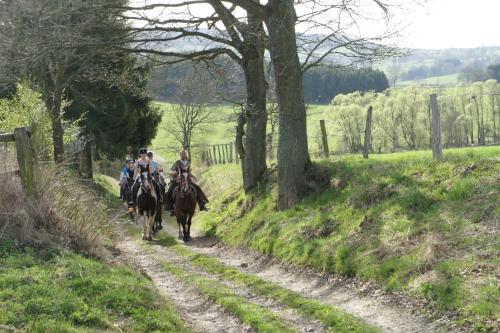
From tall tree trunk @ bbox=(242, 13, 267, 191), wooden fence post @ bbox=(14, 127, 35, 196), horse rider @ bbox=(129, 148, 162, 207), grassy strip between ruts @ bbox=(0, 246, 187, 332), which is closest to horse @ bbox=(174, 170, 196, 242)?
horse rider @ bbox=(129, 148, 162, 207)

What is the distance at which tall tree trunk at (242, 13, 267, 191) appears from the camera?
19.6 metres

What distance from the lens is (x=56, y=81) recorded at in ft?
80.4

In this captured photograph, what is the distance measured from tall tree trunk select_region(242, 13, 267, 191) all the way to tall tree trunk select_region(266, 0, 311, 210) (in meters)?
3.80

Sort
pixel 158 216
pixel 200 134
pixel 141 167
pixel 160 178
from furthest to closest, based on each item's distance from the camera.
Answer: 1. pixel 200 134
2. pixel 158 216
3. pixel 160 178
4. pixel 141 167

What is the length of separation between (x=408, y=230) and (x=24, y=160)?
282 inches

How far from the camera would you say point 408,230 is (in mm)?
10312

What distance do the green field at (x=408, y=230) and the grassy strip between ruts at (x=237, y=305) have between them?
1994 millimetres

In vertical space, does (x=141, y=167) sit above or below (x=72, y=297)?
above

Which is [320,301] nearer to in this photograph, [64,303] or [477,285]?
[477,285]

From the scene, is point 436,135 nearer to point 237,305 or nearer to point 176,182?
point 237,305

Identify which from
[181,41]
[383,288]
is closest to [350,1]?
[181,41]

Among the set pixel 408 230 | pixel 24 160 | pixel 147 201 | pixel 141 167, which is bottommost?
pixel 147 201

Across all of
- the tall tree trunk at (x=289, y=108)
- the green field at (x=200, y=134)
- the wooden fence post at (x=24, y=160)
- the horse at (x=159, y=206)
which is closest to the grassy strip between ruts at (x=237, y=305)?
the wooden fence post at (x=24, y=160)

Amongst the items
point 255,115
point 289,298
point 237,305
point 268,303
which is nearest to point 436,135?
point 289,298
